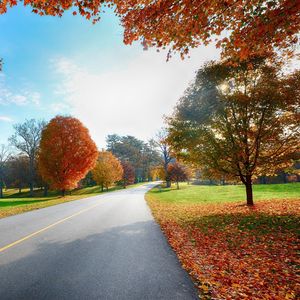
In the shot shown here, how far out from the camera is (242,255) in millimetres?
5801

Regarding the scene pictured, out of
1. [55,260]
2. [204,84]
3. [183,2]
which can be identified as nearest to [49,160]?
[204,84]

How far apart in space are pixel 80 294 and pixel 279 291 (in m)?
3.50

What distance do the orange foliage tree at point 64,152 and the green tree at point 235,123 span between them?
2068 cm

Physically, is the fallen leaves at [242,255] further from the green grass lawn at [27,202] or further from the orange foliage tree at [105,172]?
the orange foliage tree at [105,172]

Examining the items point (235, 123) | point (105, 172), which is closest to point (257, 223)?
point (235, 123)

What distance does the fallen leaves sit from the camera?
3920 millimetres

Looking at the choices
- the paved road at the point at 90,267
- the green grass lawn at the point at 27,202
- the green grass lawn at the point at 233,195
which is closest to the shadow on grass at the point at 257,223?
the paved road at the point at 90,267

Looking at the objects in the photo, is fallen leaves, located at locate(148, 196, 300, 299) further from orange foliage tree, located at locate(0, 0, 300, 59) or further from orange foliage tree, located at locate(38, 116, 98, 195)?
orange foliage tree, located at locate(38, 116, 98, 195)

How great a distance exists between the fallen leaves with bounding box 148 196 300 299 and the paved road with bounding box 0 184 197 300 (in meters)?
0.49

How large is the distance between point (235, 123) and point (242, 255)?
8381 mm

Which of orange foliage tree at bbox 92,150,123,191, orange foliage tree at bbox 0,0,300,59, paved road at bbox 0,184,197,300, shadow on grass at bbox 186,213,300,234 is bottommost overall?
shadow on grass at bbox 186,213,300,234

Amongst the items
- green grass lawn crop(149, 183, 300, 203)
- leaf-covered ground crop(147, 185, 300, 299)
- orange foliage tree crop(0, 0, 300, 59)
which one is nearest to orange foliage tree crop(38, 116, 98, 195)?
green grass lawn crop(149, 183, 300, 203)

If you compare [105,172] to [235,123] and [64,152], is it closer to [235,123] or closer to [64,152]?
[64,152]

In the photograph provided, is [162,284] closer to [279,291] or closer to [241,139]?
[279,291]
